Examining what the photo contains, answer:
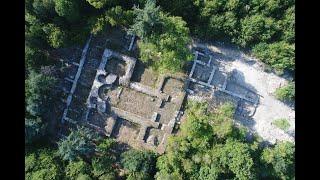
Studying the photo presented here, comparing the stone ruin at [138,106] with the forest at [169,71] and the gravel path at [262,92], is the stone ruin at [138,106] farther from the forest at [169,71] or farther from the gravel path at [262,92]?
the gravel path at [262,92]

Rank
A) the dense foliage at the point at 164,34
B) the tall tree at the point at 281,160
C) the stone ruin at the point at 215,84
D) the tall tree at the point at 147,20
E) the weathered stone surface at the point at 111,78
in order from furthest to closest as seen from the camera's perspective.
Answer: the stone ruin at the point at 215,84, the weathered stone surface at the point at 111,78, the tall tree at the point at 281,160, the dense foliage at the point at 164,34, the tall tree at the point at 147,20

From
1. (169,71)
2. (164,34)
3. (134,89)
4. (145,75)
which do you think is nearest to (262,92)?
(169,71)

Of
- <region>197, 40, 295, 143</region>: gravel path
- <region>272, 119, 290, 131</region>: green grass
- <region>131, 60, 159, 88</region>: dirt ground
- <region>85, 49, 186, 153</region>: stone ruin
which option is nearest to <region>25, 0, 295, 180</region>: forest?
<region>131, 60, 159, 88</region>: dirt ground

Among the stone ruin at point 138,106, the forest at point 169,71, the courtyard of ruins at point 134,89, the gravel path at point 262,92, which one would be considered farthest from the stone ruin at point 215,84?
the stone ruin at point 138,106

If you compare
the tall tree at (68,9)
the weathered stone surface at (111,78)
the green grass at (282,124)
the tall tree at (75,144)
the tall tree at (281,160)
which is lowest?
the tall tree at (75,144)
